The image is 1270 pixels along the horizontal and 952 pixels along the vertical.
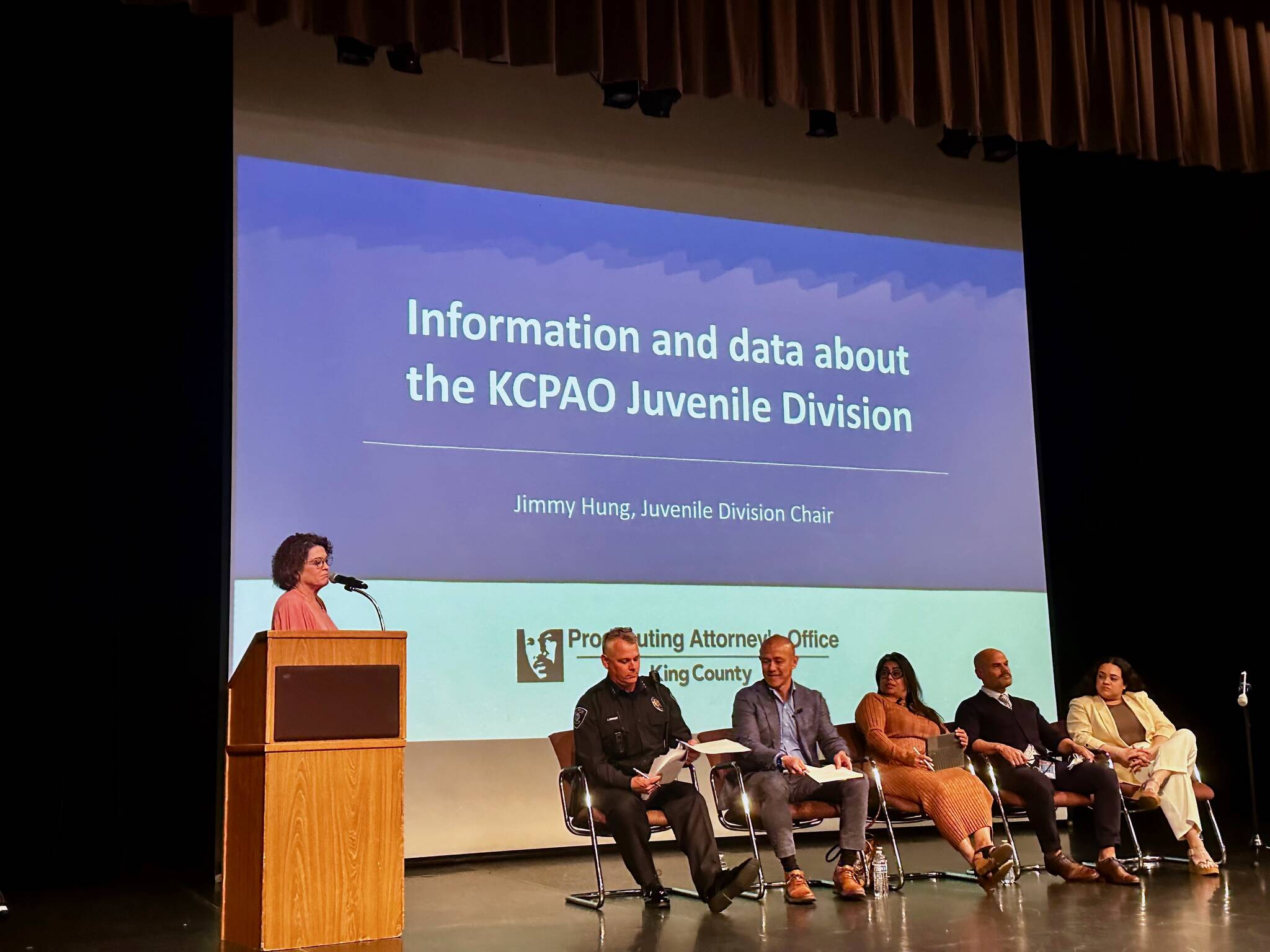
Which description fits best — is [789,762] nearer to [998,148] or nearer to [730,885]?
[730,885]

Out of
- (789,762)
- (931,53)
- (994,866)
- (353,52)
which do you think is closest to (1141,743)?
(994,866)

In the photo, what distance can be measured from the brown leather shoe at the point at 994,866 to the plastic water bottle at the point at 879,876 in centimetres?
34

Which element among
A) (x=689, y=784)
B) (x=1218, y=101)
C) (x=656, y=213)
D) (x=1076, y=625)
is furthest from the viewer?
(x=1076, y=625)

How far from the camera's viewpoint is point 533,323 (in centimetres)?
642

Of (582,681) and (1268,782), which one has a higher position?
(582,681)

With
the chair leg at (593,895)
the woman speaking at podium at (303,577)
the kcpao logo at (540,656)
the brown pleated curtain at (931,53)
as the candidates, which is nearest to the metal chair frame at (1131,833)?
the chair leg at (593,895)

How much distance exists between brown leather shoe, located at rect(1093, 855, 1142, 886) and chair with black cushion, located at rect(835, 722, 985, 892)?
0.49 meters

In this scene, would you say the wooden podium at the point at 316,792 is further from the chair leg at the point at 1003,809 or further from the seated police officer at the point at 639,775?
the chair leg at the point at 1003,809

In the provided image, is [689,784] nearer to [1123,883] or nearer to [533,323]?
[1123,883]

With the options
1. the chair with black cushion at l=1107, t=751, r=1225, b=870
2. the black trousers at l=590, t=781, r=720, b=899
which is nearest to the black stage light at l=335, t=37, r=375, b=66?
the black trousers at l=590, t=781, r=720, b=899

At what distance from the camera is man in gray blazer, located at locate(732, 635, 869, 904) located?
197 inches

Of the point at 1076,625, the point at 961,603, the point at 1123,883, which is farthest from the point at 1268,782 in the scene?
the point at 1123,883

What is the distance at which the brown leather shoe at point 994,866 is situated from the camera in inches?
194

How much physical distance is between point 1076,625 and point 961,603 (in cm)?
93
